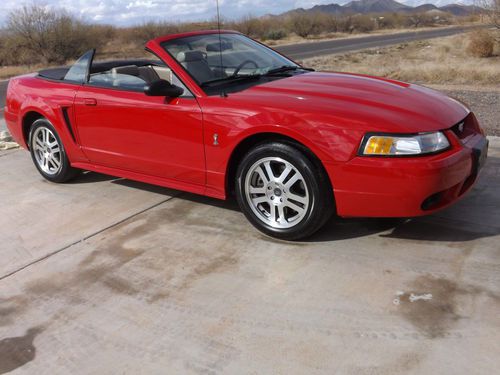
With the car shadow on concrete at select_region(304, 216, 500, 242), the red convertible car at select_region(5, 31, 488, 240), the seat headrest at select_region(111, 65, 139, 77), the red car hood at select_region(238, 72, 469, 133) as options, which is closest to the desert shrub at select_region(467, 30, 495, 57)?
the red convertible car at select_region(5, 31, 488, 240)

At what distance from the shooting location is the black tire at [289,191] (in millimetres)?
3447

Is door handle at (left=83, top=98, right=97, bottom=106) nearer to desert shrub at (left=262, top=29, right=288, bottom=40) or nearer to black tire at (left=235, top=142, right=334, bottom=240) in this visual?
black tire at (left=235, top=142, right=334, bottom=240)

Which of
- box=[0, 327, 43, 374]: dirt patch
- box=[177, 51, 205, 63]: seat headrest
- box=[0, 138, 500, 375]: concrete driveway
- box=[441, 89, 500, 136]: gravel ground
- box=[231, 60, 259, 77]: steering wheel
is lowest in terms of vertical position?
box=[0, 327, 43, 374]: dirt patch

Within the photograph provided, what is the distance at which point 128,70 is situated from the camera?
4.96 m

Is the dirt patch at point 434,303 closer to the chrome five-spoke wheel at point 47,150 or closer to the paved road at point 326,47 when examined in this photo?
the chrome five-spoke wheel at point 47,150

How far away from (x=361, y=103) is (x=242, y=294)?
153 cm

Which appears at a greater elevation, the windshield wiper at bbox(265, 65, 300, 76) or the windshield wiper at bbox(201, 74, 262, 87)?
the windshield wiper at bbox(265, 65, 300, 76)

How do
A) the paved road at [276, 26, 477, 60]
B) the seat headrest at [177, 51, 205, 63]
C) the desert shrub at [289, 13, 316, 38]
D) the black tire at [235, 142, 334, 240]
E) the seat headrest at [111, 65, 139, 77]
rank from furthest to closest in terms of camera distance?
the desert shrub at [289, 13, 316, 38]
the paved road at [276, 26, 477, 60]
the seat headrest at [111, 65, 139, 77]
the seat headrest at [177, 51, 205, 63]
the black tire at [235, 142, 334, 240]

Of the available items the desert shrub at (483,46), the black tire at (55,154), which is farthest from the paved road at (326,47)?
the black tire at (55,154)

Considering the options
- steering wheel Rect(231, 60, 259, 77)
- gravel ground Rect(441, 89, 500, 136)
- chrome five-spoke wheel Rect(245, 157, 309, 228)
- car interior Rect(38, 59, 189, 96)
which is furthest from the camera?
gravel ground Rect(441, 89, 500, 136)

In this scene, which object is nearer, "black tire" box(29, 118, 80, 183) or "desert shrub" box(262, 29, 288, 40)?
"black tire" box(29, 118, 80, 183)

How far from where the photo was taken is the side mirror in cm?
389

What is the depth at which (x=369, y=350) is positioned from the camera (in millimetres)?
2508

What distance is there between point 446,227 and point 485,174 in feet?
4.41
